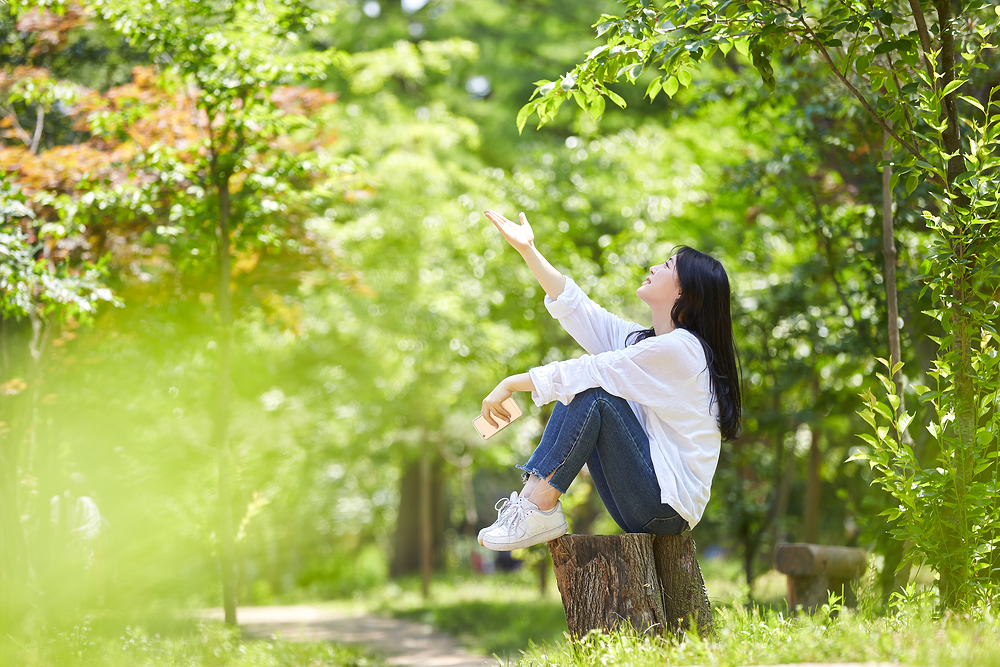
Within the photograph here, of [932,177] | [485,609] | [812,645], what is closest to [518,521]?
[812,645]

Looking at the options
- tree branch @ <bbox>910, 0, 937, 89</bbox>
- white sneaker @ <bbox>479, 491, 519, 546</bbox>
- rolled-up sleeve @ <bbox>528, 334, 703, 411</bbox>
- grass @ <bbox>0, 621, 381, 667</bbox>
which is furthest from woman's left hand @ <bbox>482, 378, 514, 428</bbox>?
grass @ <bbox>0, 621, 381, 667</bbox>

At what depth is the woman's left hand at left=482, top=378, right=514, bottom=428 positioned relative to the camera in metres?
2.87

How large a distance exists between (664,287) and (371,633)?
604cm

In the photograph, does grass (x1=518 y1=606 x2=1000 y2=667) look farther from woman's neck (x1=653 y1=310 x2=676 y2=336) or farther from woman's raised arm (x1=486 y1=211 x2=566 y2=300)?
woman's raised arm (x1=486 y1=211 x2=566 y2=300)

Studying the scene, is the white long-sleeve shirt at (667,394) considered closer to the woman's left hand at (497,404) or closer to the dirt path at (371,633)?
the woman's left hand at (497,404)

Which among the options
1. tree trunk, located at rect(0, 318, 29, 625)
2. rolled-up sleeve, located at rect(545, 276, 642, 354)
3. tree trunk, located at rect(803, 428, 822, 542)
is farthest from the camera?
tree trunk, located at rect(803, 428, 822, 542)

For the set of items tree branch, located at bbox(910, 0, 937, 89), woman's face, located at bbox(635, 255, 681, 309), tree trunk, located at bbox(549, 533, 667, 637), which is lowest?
tree trunk, located at bbox(549, 533, 667, 637)

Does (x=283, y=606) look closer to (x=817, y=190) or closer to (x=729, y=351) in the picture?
(x=817, y=190)

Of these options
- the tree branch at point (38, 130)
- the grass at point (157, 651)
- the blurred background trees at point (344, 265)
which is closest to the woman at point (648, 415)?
the blurred background trees at point (344, 265)

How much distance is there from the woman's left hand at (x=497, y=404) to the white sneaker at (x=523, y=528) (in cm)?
31

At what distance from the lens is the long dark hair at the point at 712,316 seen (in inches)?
118

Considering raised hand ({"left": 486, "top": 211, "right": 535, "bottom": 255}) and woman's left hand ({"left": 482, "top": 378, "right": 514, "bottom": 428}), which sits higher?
raised hand ({"left": 486, "top": 211, "right": 535, "bottom": 255})

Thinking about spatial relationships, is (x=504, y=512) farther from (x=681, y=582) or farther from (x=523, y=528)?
(x=681, y=582)

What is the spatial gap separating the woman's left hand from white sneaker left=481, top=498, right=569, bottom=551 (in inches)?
12.2
